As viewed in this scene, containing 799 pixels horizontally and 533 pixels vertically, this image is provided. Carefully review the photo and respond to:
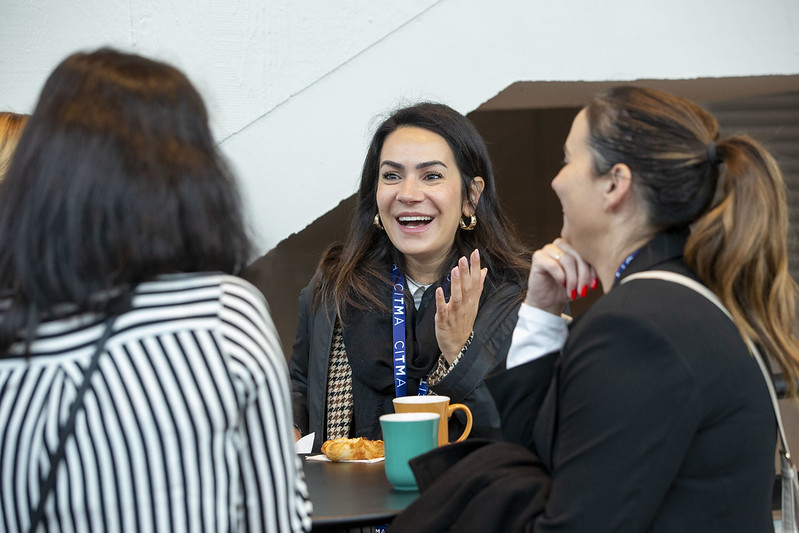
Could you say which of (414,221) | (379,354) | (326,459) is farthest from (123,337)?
(414,221)

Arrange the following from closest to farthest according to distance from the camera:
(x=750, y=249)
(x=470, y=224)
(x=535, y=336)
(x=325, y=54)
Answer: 1. (x=750, y=249)
2. (x=535, y=336)
3. (x=470, y=224)
4. (x=325, y=54)

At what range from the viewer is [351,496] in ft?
5.20

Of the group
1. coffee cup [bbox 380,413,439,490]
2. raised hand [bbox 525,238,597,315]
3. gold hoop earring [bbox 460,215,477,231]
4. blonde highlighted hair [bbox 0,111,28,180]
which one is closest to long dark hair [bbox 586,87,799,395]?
raised hand [bbox 525,238,597,315]

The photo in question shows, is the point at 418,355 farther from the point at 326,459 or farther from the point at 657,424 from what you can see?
the point at 657,424

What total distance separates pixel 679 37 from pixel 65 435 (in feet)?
10.4

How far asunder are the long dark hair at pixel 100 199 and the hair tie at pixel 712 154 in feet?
2.62

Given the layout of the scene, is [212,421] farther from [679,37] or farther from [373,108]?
[679,37]

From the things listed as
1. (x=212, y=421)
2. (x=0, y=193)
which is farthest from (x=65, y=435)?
(x=0, y=193)

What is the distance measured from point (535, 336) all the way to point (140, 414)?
779 millimetres

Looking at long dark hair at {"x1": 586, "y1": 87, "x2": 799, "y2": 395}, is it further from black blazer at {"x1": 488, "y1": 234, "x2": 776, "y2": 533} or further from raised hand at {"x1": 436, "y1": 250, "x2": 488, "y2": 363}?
raised hand at {"x1": 436, "y1": 250, "x2": 488, "y2": 363}

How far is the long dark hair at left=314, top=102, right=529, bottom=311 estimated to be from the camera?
2.55 metres

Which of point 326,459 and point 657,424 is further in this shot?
point 326,459

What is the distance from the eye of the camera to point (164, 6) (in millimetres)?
3076

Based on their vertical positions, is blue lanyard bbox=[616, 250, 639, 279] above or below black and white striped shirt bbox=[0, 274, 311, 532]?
above
